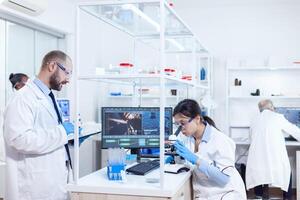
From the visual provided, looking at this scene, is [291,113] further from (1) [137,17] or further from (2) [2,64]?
(2) [2,64]

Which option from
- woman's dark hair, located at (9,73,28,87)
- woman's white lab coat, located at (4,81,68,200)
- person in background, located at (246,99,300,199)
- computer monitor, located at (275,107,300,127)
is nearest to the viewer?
woman's white lab coat, located at (4,81,68,200)

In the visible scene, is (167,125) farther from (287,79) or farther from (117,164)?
(287,79)

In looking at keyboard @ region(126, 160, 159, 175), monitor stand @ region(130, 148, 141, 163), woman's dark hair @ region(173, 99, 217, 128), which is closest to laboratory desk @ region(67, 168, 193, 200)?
keyboard @ region(126, 160, 159, 175)

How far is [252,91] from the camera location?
544cm

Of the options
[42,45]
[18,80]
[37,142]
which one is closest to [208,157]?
[37,142]

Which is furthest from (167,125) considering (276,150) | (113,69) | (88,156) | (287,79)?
(287,79)

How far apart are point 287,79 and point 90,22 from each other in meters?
2.89

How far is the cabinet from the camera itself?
5.30 meters

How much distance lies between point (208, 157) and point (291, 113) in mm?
3153

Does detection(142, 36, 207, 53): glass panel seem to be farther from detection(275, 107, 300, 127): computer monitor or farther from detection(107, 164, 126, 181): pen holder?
detection(107, 164, 126, 181): pen holder

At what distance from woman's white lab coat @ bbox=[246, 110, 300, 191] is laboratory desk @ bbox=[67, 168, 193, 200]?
2.29m

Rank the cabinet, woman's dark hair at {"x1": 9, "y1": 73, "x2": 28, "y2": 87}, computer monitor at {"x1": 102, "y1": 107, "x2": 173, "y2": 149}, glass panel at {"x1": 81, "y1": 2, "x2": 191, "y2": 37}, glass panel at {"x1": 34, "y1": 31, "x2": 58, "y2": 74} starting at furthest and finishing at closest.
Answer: the cabinet → glass panel at {"x1": 34, "y1": 31, "x2": 58, "y2": 74} → woman's dark hair at {"x1": 9, "y1": 73, "x2": 28, "y2": 87} → computer monitor at {"x1": 102, "y1": 107, "x2": 173, "y2": 149} → glass panel at {"x1": 81, "y1": 2, "x2": 191, "y2": 37}

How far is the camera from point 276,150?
424 centimetres

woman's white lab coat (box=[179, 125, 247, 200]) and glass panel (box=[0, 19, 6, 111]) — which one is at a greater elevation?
glass panel (box=[0, 19, 6, 111])
